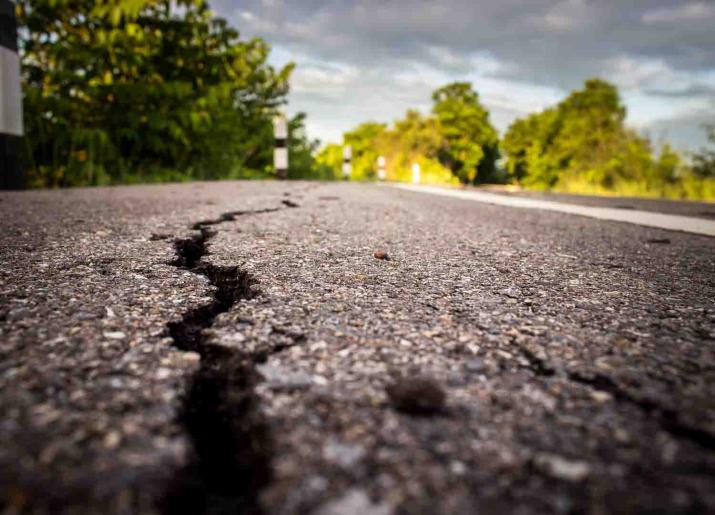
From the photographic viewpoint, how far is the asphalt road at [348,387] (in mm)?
494

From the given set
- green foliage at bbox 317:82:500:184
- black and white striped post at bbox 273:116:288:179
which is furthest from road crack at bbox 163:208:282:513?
green foliage at bbox 317:82:500:184

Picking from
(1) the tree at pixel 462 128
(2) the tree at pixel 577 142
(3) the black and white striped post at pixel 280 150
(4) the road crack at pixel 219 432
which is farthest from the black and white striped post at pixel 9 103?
(1) the tree at pixel 462 128

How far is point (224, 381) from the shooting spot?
0.73 m

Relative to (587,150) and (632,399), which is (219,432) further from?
(587,150)

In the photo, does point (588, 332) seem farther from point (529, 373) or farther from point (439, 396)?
point (439, 396)

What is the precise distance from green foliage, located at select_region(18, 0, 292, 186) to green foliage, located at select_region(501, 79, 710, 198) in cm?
784

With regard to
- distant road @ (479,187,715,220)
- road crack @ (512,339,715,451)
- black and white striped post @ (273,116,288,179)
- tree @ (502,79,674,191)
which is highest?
tree @ (502,79,674,191)

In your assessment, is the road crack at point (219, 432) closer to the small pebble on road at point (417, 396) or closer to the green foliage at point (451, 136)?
the small pebble on road at point (417, 396)

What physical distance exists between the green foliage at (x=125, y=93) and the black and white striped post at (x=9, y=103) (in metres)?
0.74

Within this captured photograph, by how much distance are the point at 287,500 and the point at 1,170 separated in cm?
473

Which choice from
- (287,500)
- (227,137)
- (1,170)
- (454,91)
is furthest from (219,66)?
(454,91)

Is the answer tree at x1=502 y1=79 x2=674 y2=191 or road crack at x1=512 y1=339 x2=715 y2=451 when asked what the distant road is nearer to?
road crack at x1=512 y1=339 x2=715 y2=451

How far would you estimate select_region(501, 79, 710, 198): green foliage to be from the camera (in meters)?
12.0

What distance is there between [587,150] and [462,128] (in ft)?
30.8
